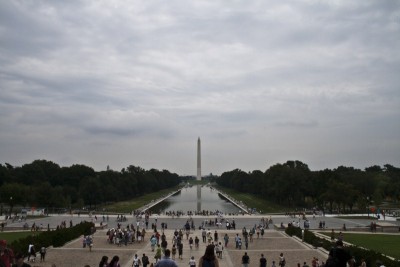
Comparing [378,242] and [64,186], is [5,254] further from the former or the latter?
[64,186]

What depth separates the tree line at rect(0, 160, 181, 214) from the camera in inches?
2874

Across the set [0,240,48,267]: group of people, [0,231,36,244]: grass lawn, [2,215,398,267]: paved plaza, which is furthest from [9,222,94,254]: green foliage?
[0,240,48,267]: group of people

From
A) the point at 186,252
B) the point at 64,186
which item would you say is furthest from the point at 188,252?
the point at 64,186

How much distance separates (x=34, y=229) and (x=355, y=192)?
→ 49.8 meters

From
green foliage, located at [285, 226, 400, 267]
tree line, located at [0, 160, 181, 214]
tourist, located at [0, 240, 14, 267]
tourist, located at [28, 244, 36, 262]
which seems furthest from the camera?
tree line, located at [0, 160, 181, 214]

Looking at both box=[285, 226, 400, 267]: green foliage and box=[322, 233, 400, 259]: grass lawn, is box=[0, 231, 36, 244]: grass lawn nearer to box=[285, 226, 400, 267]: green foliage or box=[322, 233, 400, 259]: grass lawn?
box=[285, 226, 400, 267]: green foliage

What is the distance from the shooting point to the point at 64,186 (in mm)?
101750

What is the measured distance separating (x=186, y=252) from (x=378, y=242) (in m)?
16.3

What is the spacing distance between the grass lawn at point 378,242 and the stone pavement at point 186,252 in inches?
168

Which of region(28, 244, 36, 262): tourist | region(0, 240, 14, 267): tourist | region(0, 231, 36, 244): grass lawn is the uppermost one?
region(0, 240, 14, 267): tourist

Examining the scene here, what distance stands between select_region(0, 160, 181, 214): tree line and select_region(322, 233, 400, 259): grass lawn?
161ft

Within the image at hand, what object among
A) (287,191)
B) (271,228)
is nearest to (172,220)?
(271,228)

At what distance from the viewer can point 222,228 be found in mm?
51906

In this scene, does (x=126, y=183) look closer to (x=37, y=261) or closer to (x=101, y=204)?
(x=101, y=204)
